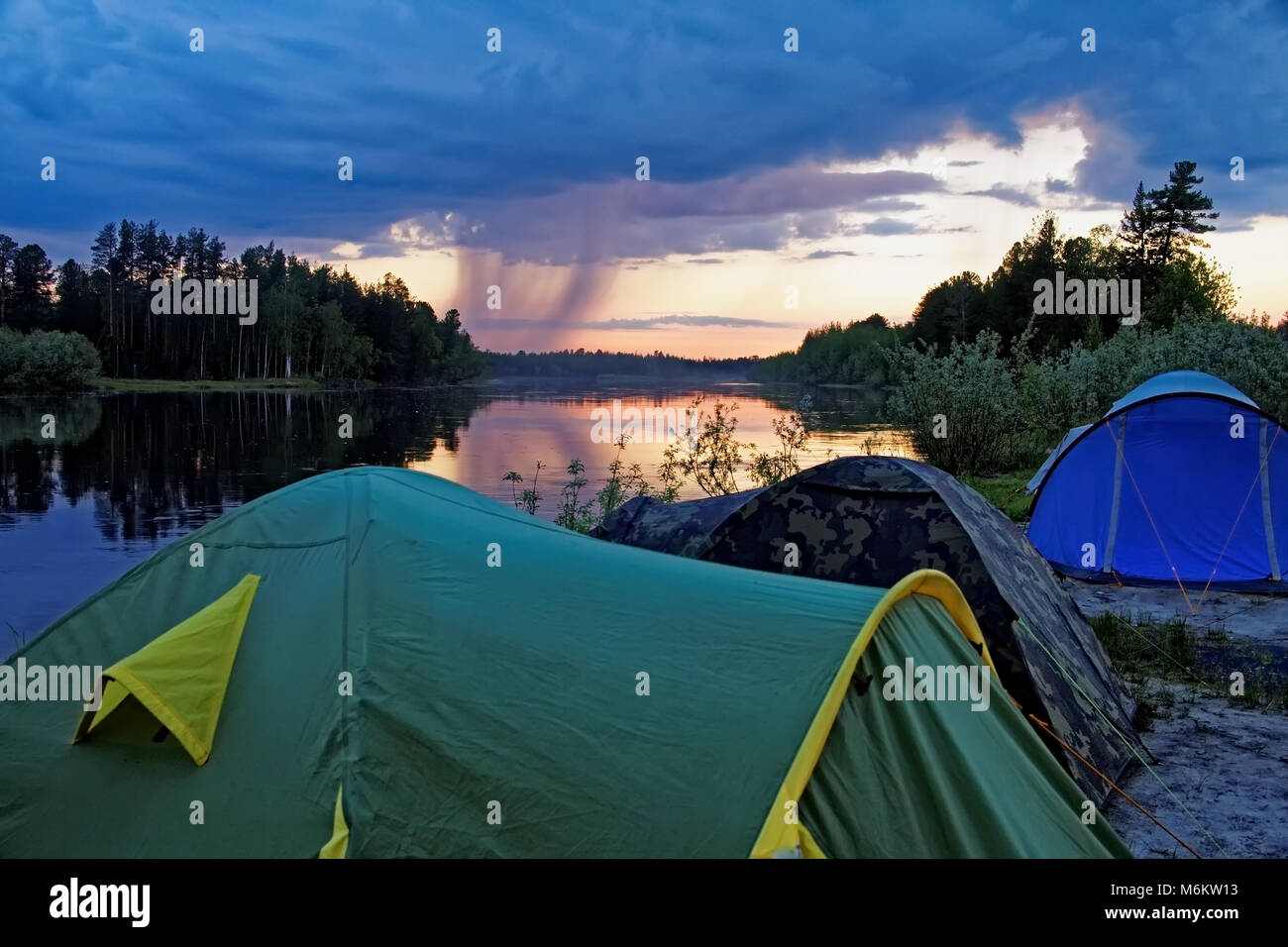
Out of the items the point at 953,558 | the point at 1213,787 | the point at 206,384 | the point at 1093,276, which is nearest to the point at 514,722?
the point at 953,558

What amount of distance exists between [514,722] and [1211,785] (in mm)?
4497

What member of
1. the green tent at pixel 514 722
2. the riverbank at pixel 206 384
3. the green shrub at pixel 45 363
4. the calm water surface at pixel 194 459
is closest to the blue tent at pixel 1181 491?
the calm water surface at pixel 194 459

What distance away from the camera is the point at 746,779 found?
331 centimetres

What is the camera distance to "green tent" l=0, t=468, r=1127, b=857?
337 centimetres

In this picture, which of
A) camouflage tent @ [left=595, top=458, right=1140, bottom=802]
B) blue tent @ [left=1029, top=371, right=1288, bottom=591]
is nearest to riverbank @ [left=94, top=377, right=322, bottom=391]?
blue tent @ [left=1029, top=371, right=1288, bottom=591]

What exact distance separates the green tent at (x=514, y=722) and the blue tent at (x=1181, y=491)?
27.4 ft

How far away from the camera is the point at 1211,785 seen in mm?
5789

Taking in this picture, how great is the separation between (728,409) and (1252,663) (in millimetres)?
8810

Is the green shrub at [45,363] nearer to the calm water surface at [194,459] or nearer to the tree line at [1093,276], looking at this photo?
the calm water surface at [194,459]

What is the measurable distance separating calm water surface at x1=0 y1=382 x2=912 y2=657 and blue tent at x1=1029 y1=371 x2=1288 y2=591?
17.0ft

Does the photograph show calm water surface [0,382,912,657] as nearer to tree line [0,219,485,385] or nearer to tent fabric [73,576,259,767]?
tent fabric [73,576,259,767]

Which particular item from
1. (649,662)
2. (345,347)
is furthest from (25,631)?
(345,347)
